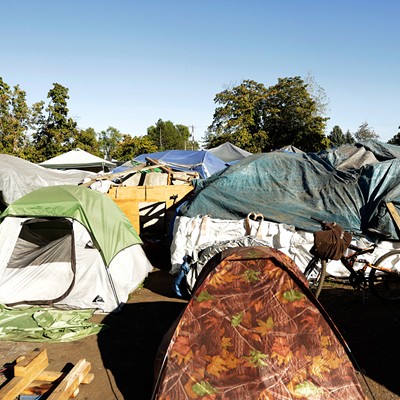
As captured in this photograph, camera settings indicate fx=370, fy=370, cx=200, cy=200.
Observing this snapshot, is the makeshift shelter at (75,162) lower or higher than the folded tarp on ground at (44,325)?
higher

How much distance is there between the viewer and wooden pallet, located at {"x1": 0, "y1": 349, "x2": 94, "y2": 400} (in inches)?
145

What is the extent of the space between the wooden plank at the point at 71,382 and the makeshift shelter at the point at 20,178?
8.64 metres

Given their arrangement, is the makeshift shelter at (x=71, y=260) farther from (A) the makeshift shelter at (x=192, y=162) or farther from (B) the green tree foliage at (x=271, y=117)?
(B) the green tree foliage at (x=271, y=117)

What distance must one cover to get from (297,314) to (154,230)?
7.59 metres

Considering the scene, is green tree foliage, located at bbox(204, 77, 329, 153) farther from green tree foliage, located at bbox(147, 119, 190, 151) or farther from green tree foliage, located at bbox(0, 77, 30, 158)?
green tree foliage, located at bbox(147, 119, 190, 151)

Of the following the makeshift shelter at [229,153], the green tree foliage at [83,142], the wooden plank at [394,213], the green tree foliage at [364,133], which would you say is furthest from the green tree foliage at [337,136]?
the wooden plank at [394,213]

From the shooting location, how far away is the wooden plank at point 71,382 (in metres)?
3.63

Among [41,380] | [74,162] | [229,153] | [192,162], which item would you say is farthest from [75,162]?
[41,380]

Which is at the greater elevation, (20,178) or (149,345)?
(20,178)

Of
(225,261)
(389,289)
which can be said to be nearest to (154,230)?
(389,289)

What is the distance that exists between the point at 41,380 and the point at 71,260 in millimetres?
2522

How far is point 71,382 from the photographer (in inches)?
151

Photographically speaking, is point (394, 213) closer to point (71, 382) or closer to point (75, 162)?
point (71, 382)

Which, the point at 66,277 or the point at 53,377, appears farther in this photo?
the point at 66,277
